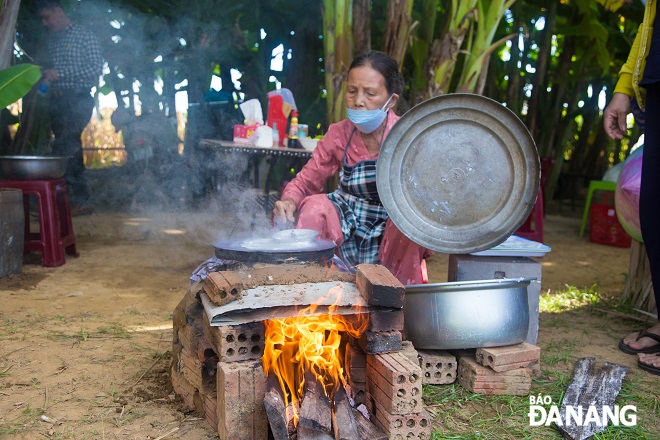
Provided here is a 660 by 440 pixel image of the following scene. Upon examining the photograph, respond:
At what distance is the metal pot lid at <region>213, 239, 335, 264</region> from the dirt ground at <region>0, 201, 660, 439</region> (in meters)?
0.62

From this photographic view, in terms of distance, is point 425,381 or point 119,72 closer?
point 425,381

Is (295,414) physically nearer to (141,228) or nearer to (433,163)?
(433,163)

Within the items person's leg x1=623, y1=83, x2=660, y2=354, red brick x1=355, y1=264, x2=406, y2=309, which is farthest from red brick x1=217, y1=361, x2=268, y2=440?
person's leg x1=623, y1=83, x2=660, y2=354

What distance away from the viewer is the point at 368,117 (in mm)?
3014

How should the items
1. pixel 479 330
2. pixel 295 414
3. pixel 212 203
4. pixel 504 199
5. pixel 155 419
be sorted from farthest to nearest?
pixel 212 203
pixel 504 199
pixel 479 330
pixel 155 419
pixel 295 414

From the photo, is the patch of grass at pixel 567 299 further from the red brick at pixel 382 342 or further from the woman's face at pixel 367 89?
the red brick at pixel 382 342

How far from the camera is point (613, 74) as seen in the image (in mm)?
8781

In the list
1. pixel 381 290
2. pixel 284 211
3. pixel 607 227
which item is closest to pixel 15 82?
pixel 284 211

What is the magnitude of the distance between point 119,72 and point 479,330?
846cm

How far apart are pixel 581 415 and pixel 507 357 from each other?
351mm

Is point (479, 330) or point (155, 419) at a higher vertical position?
point (479, 330)

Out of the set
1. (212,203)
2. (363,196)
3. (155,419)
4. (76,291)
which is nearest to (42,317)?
(76,291)

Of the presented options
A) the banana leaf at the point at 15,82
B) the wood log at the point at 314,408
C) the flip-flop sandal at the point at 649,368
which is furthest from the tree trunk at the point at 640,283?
the banana leaf at the point at 15,82

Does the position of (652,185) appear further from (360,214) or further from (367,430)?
(367,430)
